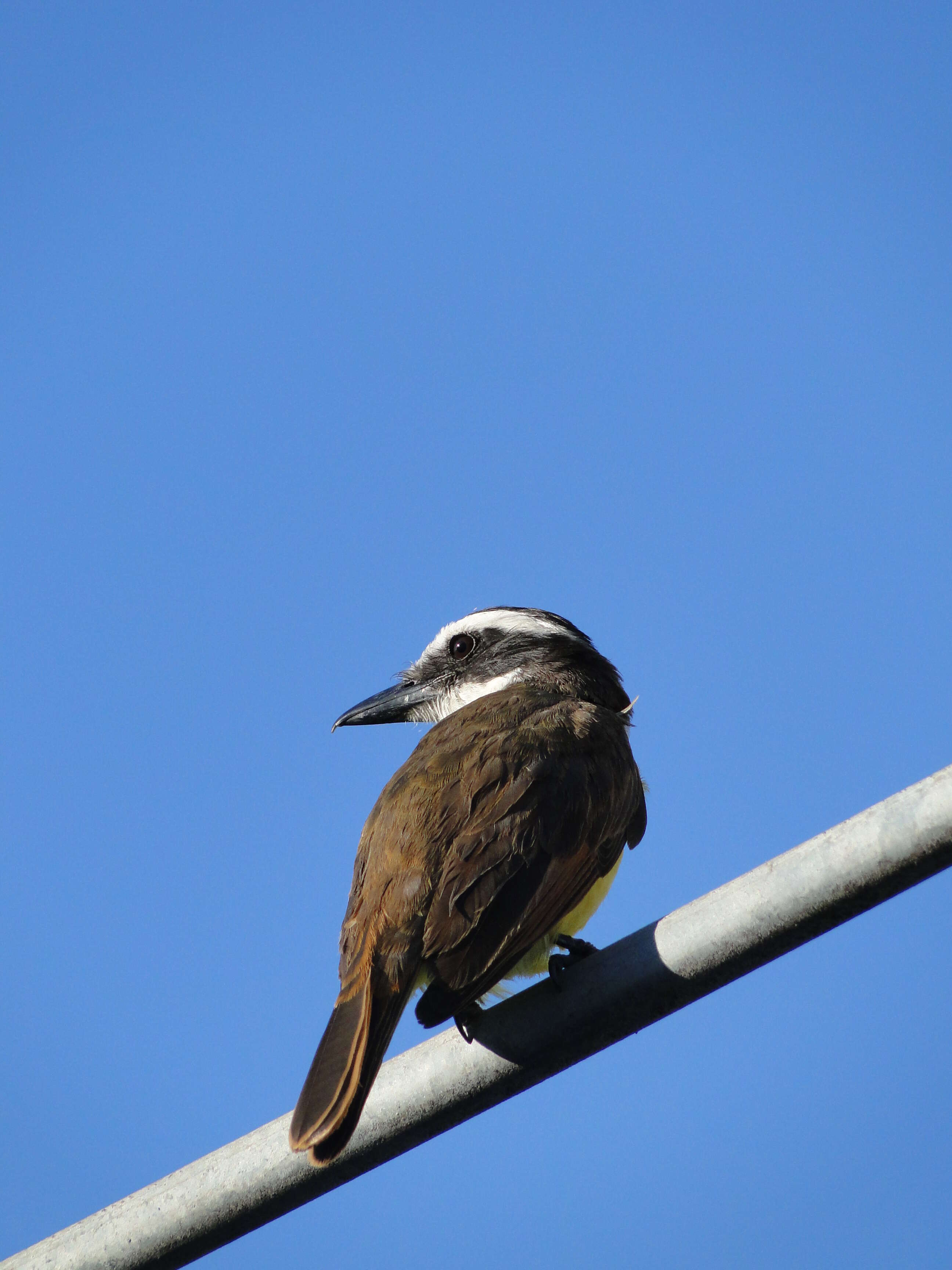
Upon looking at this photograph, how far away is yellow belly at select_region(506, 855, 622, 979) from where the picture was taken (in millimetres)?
4289

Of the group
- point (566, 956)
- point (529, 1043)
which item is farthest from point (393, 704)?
point (529, 1043)

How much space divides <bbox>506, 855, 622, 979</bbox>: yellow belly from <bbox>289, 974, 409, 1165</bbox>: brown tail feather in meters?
0.63

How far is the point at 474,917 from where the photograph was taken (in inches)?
151

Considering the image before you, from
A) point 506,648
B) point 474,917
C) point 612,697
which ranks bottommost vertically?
point 474,917

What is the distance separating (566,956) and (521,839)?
1.61 ft

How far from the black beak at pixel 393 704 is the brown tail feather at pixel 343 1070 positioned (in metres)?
3.45

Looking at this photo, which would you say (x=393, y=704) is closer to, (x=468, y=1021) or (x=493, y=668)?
(x=493, y=668)

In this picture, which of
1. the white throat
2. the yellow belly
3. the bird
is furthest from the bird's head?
the yellow belly

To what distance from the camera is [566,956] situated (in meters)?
3.83

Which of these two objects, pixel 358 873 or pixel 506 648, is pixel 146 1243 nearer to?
pixel 358 873

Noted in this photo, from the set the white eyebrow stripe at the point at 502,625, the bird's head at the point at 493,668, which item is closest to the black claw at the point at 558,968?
the bird's head at the point at 493,668

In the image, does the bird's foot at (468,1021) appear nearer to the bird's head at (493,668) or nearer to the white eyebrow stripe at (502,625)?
the bird's head at (493,668)

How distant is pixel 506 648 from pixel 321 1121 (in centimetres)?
426

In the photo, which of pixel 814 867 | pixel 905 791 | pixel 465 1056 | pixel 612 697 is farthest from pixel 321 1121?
pixel 612 697
